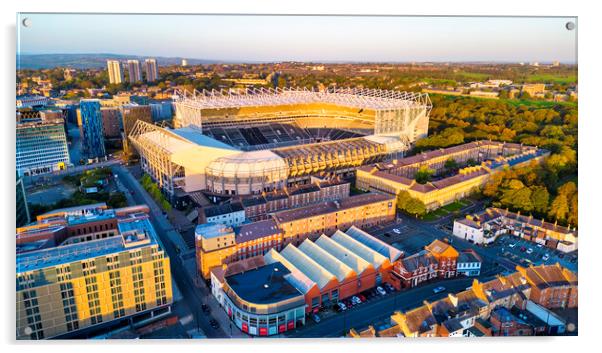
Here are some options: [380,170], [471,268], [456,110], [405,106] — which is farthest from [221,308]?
[456,110]

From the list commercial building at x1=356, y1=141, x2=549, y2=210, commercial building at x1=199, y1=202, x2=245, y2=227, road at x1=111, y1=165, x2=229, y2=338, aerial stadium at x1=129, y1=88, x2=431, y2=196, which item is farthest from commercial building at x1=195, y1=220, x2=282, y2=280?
commercial building at x1=356, y1=141, x2=549, y2=210

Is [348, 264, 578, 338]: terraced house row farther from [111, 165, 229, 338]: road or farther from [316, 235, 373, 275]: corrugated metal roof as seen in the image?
[111, 165, 229, 338]: road

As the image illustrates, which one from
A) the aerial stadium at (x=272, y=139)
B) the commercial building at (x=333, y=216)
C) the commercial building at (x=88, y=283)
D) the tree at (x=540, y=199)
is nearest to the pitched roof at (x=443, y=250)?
the commercial building at (x=333, y=216)

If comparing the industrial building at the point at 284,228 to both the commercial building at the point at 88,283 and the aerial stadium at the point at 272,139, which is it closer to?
the commercial building at the point at 88,283

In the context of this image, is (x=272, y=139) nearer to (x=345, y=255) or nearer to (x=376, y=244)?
(x=376, y=244)

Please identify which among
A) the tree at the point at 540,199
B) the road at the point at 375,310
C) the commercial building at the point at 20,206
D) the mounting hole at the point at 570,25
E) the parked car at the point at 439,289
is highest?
the mounting hole at the point at 570,25

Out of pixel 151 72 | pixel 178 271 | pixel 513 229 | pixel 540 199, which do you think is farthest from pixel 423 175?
pixel 151 72
